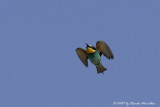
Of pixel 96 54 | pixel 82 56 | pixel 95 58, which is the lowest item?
pixel 95 58

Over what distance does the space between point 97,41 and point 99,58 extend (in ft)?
1.52

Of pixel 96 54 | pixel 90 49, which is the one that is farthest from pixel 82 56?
pixel 96 54

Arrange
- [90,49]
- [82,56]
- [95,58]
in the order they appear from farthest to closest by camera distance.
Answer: [82,56]
[90,49]
[95,58]

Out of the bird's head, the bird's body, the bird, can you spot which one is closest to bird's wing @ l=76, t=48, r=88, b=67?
the bird

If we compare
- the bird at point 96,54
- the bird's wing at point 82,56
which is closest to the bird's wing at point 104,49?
the bird at point 96,54

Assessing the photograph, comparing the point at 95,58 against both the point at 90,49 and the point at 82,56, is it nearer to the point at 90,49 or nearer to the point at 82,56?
the point at 90,49

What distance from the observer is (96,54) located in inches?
368

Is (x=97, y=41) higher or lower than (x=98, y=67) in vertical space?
higher

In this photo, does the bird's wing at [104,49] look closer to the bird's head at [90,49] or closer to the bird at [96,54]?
the bird at [96,54]

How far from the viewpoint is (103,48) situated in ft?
31.3

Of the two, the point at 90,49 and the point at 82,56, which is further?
the point at 82,56

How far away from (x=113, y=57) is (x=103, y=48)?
321mm

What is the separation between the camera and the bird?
30.6 ft

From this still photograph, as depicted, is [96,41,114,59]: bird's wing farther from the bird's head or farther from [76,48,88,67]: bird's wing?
[76,48,88,67]: bird's wing
